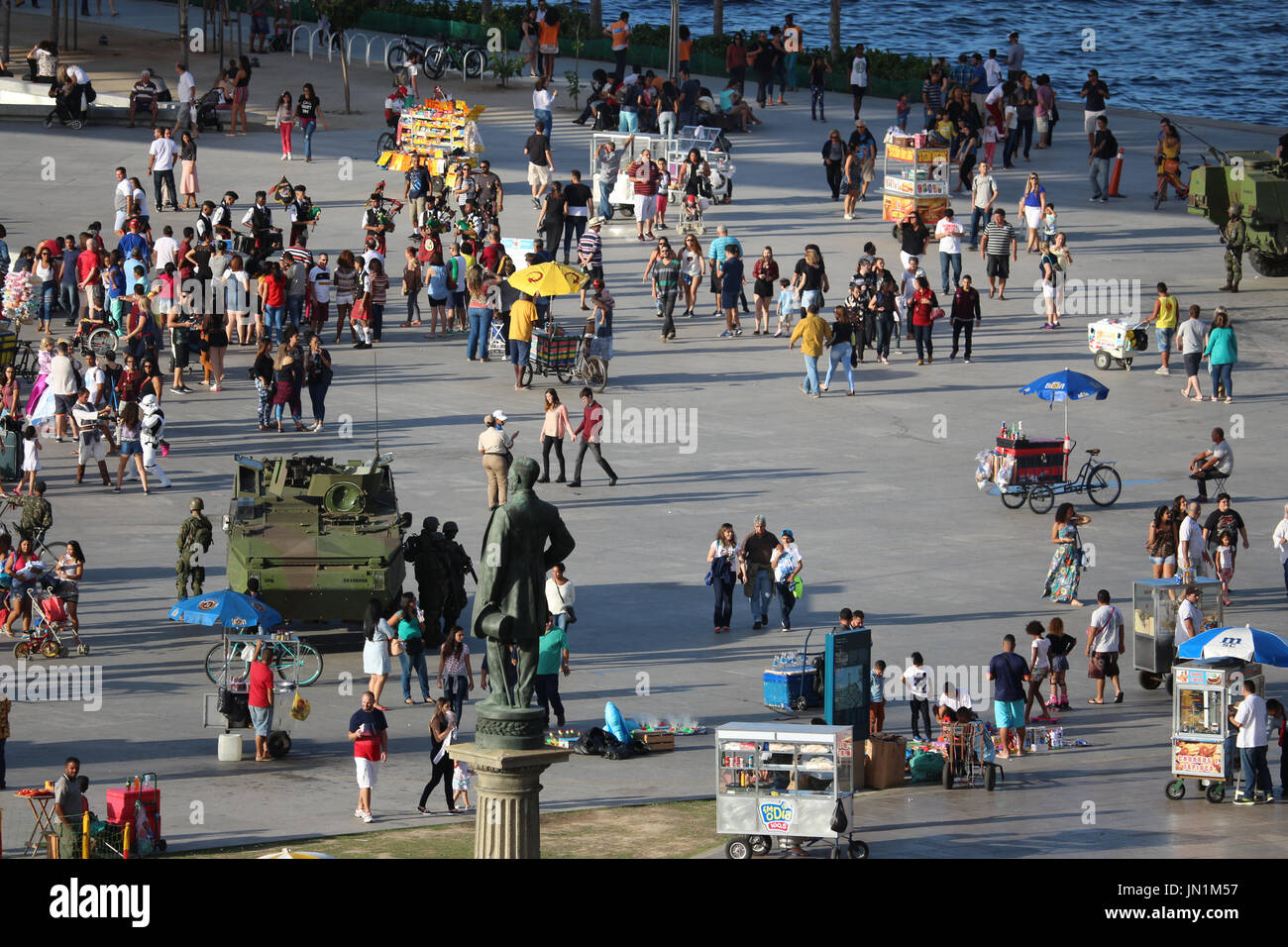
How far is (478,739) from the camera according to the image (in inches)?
524

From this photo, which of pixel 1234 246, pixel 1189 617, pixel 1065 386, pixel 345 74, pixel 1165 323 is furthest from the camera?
pixel 345 74

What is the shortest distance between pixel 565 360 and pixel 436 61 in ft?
77.0

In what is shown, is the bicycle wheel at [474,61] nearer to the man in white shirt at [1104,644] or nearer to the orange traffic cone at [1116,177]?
the orange traffic cone at [1116,177]

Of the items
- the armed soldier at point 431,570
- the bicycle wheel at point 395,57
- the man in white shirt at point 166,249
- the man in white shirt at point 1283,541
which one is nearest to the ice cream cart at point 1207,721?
the man in white shirt at point 1283,541

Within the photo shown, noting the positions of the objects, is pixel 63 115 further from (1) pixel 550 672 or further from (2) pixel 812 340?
(1) pixel 550 672

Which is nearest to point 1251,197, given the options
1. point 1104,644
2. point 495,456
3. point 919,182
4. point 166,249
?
point 919,182

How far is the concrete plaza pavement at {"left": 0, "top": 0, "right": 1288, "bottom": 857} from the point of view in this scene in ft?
69.4

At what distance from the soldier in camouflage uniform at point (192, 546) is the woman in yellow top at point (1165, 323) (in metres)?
18.9

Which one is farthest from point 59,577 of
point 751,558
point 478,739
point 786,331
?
point 786,331

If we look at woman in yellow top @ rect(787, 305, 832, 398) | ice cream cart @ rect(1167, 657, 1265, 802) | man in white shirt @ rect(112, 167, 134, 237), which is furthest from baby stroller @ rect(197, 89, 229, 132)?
ice cream cart @ rect(1167, 657, 1265, 802)

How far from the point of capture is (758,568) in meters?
26.6

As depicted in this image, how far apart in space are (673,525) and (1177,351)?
1339 centimetres

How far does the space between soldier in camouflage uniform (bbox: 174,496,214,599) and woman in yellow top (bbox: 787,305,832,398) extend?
12.7 meters

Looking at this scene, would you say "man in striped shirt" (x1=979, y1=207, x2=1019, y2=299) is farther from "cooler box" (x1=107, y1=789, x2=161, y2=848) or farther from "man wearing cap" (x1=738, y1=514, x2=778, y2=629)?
"cooler box" (x1=107, y1=789, x2=161, y2=848)
